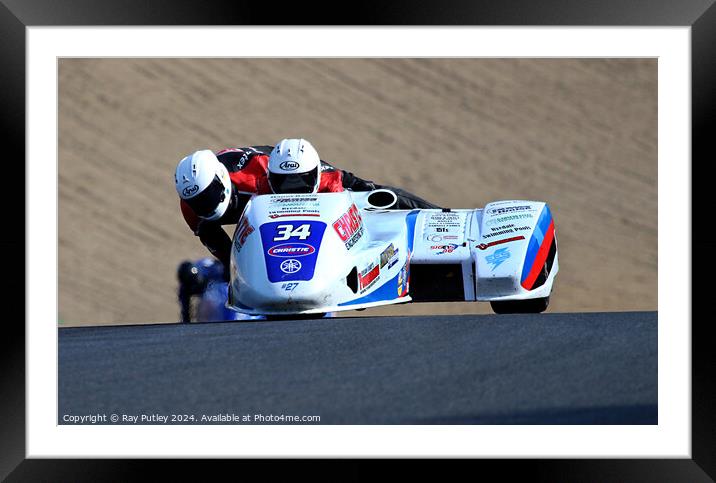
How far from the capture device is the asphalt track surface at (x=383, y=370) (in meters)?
6.29

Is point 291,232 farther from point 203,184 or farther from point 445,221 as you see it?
point 445,221

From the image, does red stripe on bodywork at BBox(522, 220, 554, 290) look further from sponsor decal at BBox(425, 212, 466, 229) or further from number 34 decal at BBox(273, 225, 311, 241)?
number 34 decal at BBox(273, 225, 311, 241)

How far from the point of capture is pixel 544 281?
930 centimetres

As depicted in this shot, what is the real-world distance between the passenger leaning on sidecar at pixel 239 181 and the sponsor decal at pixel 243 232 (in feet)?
1.85

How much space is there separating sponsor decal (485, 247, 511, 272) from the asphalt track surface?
0.60 metres

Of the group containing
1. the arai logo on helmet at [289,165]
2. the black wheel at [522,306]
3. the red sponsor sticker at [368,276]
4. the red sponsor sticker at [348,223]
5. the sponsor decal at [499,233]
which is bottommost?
the black wheel at [522,306]

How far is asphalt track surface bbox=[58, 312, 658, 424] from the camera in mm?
6293

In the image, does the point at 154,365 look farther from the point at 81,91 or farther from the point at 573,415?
the point at 81,91

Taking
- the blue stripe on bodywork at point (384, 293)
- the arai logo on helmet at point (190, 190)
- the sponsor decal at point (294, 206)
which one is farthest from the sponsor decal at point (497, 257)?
the arai logo on helmet at point (190, 190)

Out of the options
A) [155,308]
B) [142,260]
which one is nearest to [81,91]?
[142,260]

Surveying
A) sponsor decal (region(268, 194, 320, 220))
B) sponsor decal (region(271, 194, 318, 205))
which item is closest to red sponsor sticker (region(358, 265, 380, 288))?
sponsor decal (region(268, 194, 320, 220))

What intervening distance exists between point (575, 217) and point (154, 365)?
1225 centimetres

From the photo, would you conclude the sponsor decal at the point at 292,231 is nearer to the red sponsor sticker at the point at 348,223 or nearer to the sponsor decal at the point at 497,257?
the red sponsor sticker at the point at 348,223
